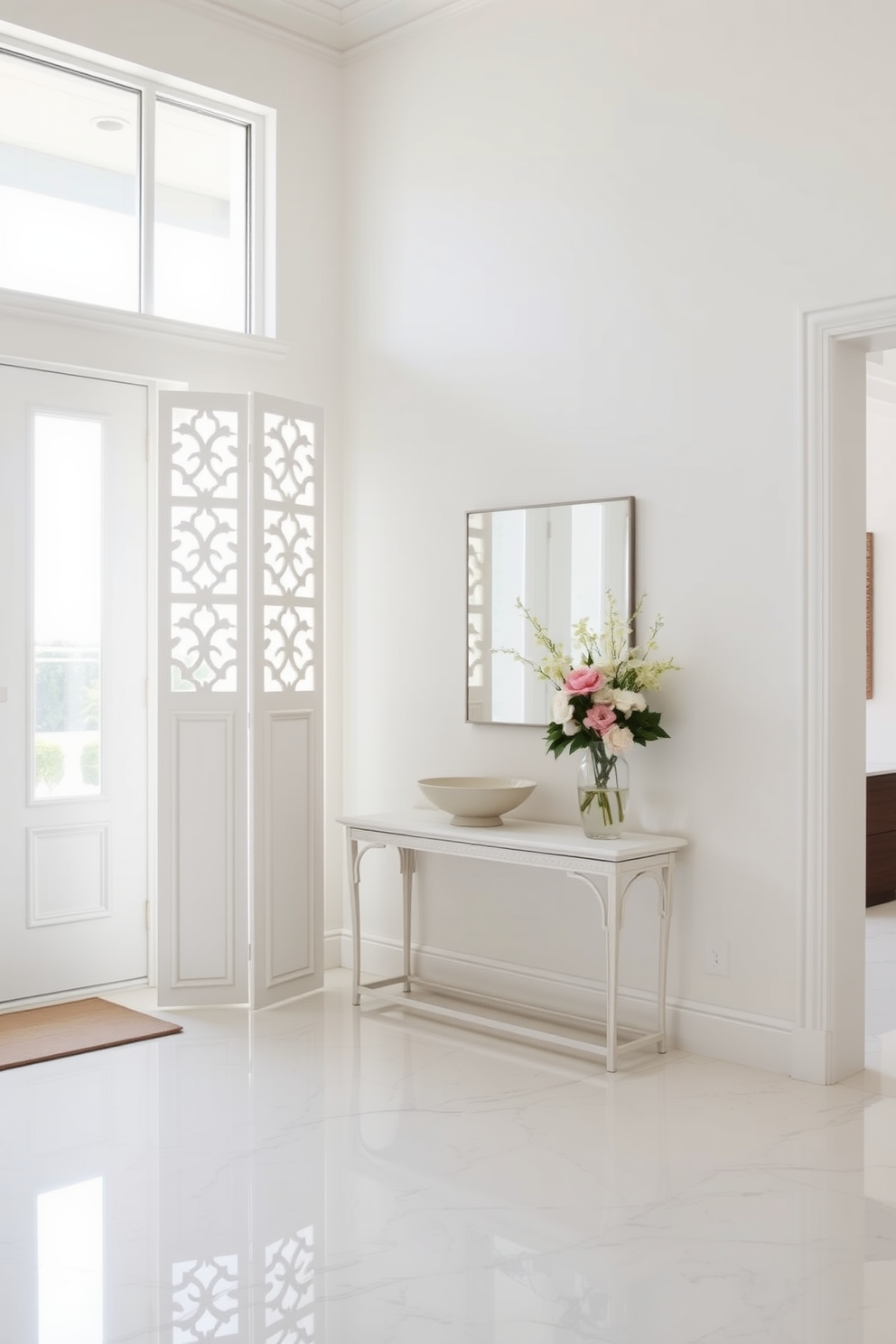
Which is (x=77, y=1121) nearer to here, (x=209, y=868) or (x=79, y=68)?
(x=209, y=868)

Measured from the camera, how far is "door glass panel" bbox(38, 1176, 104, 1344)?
7.96 feet

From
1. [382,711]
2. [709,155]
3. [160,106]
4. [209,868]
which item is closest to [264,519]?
[382,711]

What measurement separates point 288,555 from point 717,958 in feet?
7.39

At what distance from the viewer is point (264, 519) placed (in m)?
4.85

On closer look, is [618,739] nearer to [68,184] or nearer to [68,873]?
[68,873]

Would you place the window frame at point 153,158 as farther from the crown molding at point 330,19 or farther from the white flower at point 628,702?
the white flower at point 628,702

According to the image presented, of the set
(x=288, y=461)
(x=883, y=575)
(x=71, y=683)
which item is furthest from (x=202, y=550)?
(x=883, y=575)

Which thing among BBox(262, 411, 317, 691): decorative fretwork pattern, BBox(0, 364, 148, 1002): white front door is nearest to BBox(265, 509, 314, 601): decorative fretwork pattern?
BBox(262, 411, 317, 691): decorative fretwork pattern

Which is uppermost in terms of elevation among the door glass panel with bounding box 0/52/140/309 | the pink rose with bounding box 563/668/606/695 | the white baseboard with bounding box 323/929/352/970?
the door glass panel with bounding box 0/52/140/309

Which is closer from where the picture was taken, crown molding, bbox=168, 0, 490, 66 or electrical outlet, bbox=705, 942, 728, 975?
electrical outlet, bbox=705, 942, 728, 975

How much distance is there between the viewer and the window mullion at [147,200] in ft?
16.2

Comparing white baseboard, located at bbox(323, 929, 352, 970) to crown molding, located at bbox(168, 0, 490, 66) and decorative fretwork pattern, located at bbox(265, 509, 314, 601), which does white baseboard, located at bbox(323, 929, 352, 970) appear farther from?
crown molding, located at bbox(168, 0, 490, 66)

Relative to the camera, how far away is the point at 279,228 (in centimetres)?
531

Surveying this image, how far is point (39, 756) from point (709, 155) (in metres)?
3.27
